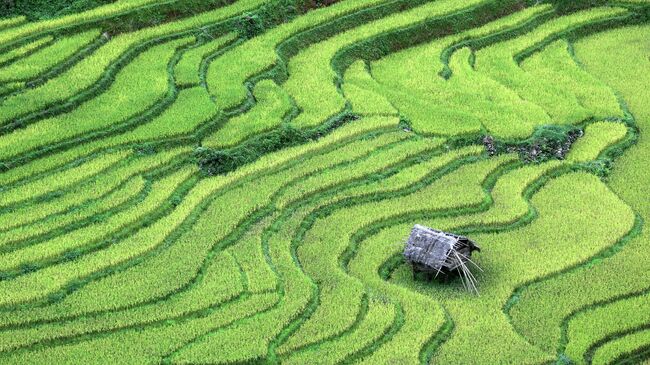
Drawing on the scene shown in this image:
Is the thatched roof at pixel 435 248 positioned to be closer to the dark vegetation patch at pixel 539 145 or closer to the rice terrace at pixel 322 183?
the rice terrace at pixel 322 183

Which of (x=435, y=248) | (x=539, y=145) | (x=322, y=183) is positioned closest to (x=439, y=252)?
(x=435, y=248)

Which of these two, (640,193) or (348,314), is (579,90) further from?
(348,314)

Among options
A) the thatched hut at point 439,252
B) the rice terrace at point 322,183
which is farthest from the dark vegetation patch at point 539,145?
the thatched hut at point 439,252

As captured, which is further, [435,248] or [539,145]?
[539,145]

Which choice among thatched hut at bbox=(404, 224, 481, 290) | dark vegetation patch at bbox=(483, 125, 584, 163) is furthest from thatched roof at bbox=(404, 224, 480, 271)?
dark vegetation patch at bbox=(483, 125, 584, 163)

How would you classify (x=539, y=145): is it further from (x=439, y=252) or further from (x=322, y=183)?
(x=439, y=252)

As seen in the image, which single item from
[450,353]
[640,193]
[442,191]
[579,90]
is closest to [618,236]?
[640,193]

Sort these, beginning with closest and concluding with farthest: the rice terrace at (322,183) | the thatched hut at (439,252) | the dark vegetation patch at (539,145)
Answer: the rice terrace at (322,183), the thatched hut at (439,252), the dark vegetation patch at (539,145)

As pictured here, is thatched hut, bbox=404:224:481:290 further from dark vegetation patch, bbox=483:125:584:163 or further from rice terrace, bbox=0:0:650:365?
dark vegetation patch, bbox=483:125:584:163
